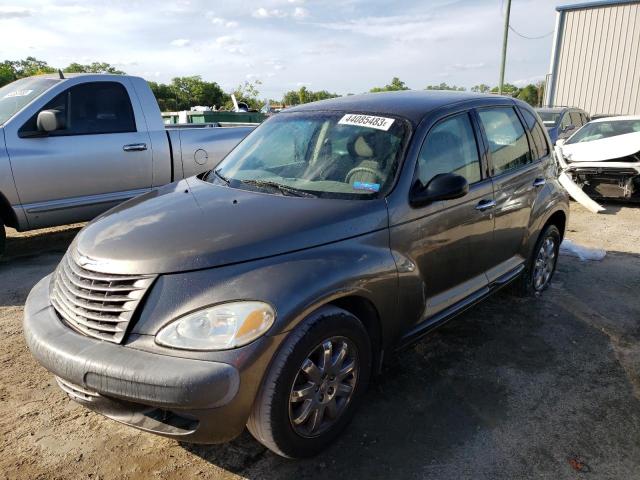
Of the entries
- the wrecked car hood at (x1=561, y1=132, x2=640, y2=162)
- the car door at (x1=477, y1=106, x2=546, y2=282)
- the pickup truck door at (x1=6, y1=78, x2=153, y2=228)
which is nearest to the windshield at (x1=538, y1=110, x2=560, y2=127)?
the wrecked car hood at (x1=561, y1=132, x2=640, y2=162)

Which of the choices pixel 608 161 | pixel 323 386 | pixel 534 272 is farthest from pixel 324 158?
pixel 608 161

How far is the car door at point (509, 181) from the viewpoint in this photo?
359 centimetres

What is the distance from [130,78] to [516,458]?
5715 millimetres

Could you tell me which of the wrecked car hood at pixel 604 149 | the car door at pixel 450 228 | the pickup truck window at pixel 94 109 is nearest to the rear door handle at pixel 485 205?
the car door at pixel 450 228

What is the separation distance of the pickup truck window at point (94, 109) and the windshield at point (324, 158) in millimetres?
Result: 2806

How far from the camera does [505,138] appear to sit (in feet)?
12.5

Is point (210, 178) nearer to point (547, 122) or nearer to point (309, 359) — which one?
point (309, 359)

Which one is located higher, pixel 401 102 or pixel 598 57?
pixel 598 57

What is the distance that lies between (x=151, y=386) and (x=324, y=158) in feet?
5.66

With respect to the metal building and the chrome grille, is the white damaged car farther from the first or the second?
the metal building

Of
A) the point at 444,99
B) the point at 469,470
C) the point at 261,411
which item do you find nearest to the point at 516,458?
the point at 469,470

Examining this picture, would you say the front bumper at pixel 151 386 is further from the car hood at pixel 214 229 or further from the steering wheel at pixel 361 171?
the steering wheel at pixel 361 171

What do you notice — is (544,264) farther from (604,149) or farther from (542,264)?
(604,149)

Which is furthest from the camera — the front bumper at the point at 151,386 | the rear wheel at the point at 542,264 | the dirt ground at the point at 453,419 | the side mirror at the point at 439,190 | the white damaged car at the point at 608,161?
the white damaged car at the point at 608,161
